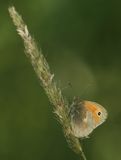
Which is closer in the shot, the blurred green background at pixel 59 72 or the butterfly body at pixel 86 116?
the butterfly body at pixel 86 116

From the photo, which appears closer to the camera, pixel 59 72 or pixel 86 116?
pixel 86 116

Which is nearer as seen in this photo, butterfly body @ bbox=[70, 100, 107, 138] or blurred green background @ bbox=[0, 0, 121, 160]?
butterfly body @ bbox=[70, 100, 107, 138]

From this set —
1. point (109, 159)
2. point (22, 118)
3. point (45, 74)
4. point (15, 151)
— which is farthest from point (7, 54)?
point (45, 74)

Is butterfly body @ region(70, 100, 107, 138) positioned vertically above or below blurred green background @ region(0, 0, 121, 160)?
below

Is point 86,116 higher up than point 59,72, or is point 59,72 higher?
point 59,72
